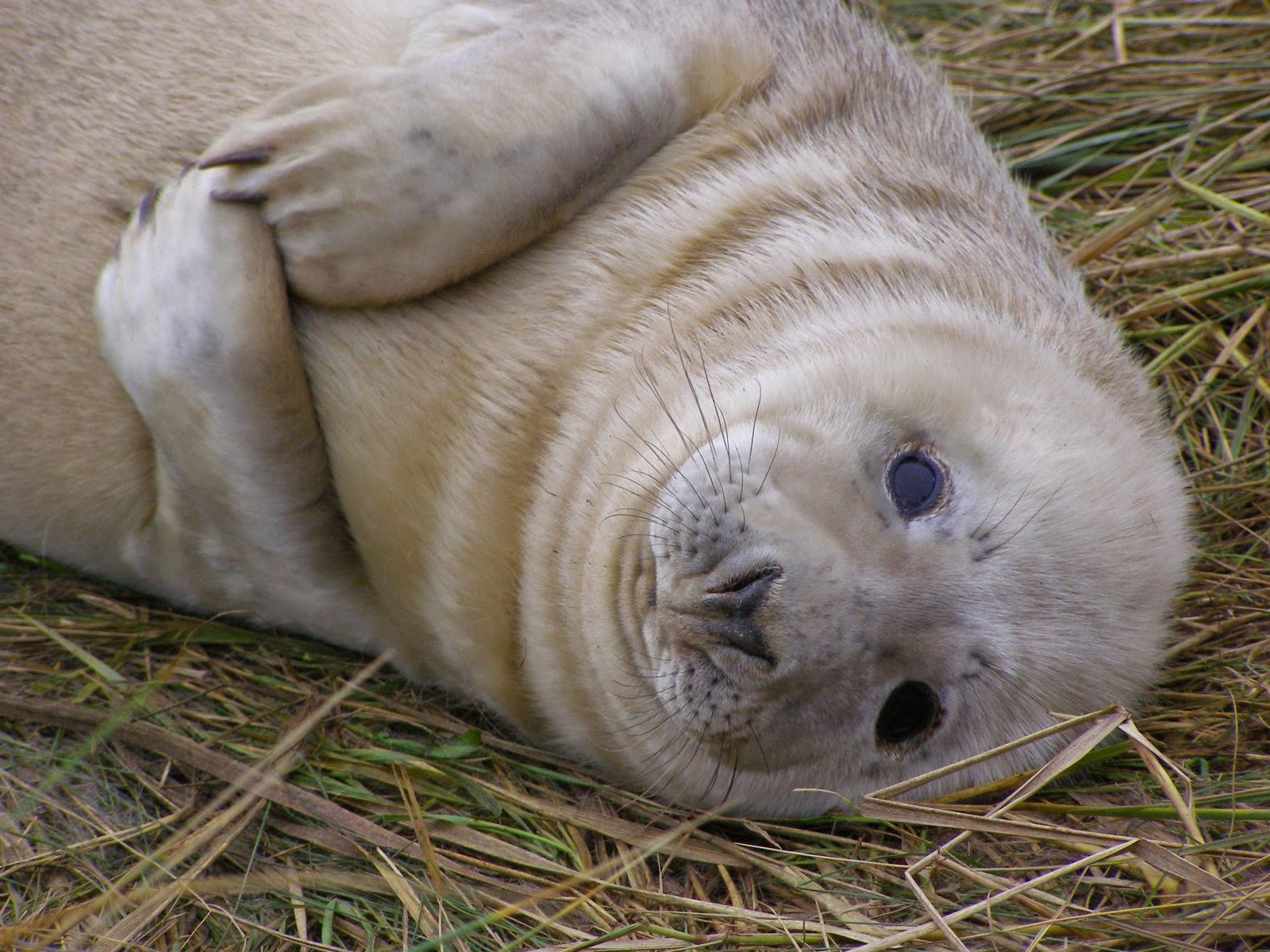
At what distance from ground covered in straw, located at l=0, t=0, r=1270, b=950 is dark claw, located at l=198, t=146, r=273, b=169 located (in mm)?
838

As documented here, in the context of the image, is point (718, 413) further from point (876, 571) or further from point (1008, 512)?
point (1008, 512)

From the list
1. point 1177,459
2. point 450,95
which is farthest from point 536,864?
point 1177,459

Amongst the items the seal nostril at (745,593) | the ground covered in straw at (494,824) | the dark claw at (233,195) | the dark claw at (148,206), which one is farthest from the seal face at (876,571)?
the dark claw at (148,206)

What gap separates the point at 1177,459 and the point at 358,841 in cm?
174

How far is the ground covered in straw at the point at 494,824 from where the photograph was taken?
1994 mm

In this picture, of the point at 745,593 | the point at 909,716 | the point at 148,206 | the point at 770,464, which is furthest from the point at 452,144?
the point at 909,716

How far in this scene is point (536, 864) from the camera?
2162 mm

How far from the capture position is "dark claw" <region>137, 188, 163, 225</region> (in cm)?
240

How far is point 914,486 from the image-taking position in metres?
2.15

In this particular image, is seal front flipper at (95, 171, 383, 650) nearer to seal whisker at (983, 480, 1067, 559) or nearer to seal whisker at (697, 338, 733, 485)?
seal whisker at (697, 338, 733, 485)

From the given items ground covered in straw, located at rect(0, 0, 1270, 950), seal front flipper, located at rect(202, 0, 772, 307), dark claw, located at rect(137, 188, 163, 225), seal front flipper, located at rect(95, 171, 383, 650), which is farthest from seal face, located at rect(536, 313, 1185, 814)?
dark claw, located at rect(137, 188, 163, 225)

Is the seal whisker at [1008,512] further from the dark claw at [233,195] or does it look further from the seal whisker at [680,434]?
the dark claw at [233,195]

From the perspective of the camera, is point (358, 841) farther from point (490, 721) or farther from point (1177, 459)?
point (1177, 459)

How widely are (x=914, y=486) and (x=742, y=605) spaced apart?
400mm
